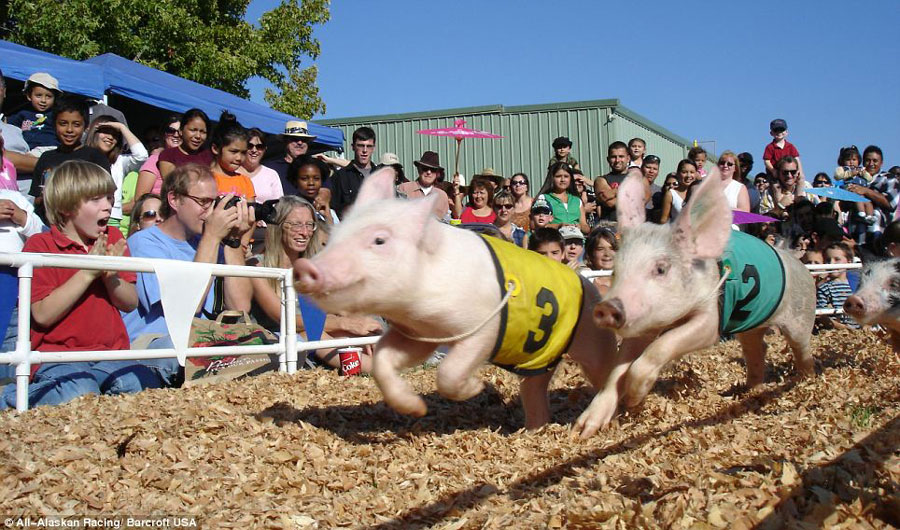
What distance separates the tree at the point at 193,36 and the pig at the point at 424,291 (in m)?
13.5

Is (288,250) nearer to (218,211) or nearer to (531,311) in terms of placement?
(218,211)

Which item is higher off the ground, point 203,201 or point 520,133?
point 520,133

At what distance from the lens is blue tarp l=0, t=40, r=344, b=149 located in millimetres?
8711

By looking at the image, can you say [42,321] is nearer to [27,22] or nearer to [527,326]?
[527,326]

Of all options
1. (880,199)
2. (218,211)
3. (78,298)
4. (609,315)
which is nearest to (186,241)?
(218,211)

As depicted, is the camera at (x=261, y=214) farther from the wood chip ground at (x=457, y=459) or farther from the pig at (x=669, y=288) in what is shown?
the pig at (x=669, y=288)

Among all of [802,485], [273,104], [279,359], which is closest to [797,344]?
[802,485]

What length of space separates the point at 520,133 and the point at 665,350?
15965mm

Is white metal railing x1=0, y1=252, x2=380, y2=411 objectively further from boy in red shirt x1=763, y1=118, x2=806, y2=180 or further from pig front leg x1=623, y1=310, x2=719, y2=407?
boy in red shirt x1=763, y1=118, x2=806, y2=180

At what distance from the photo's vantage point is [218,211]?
224 inches

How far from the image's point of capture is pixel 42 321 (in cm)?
477

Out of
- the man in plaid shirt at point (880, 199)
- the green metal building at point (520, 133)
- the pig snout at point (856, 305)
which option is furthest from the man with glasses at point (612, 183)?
the green metal building at point (520, 133)

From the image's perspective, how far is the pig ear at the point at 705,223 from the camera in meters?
4.11

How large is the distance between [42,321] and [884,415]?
459 centimetres
